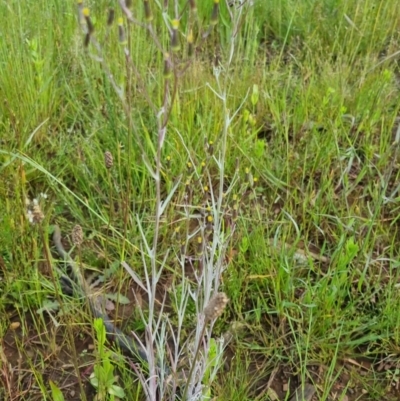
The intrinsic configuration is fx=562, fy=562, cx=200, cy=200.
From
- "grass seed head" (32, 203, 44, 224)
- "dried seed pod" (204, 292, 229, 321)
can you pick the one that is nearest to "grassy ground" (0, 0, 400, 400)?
"grass seed head" (32, 203, 44, 224)

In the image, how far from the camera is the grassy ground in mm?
1538

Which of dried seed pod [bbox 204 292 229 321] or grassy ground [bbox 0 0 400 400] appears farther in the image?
grassy ground [bbox 0 0 400 400]

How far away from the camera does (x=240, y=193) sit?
5.63 feet

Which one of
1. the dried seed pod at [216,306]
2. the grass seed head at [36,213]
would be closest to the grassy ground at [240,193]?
the grass seed head at [36,213]

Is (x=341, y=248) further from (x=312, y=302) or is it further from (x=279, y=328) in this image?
(x=279, y=328)

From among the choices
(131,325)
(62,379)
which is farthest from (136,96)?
(62,379)

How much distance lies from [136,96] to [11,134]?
50cm

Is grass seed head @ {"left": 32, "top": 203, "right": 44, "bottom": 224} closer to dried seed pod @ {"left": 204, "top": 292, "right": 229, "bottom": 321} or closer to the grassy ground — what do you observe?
the grassy ground

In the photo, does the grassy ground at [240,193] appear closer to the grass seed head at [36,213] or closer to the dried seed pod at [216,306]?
the grass seed head at [36,213]

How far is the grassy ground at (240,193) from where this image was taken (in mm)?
1538

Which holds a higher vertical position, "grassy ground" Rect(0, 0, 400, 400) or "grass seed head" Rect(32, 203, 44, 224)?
"grass seed head" Rect(32, 203, 44, 224)

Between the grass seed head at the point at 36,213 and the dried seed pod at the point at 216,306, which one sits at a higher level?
the grass seed head at the point at 36,213

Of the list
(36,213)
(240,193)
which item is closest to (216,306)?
(36,213)

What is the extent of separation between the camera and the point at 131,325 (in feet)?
5.34
